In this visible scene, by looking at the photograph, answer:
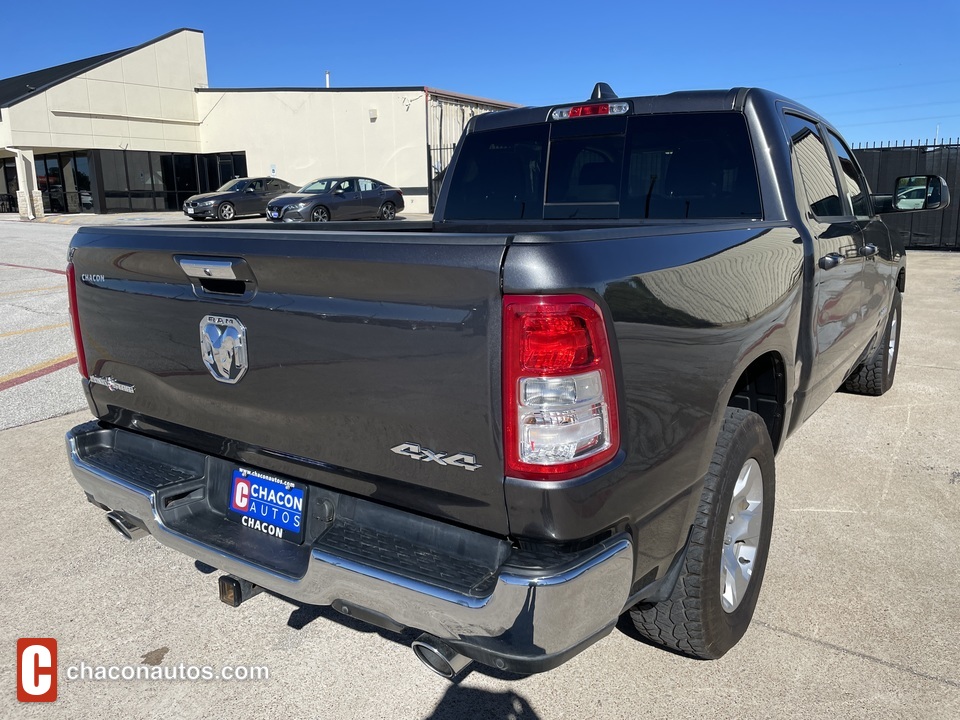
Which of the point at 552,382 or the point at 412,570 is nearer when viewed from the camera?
the point at 552,382

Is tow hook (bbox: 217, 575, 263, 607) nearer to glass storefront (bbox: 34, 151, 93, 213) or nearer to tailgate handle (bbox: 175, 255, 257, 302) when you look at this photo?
tailgate handle (bbox: 175, 255, 257, 302)

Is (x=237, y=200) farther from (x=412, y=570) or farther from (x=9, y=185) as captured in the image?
(x=412, y=570)

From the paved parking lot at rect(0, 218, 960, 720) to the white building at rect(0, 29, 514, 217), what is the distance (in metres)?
25.7

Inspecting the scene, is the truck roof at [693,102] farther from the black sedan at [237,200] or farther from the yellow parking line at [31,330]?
the black sedan at [237,200]

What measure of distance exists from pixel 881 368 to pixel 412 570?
16.4 feet

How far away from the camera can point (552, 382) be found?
1832 millimetres

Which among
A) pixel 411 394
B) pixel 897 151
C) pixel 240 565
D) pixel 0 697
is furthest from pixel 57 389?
pixel 897 151

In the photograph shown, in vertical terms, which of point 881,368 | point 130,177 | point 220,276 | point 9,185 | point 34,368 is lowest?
point 34,368

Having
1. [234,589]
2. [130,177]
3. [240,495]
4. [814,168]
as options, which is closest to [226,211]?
[130,177]

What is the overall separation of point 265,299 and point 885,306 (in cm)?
458

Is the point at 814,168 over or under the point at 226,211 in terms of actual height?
A: over

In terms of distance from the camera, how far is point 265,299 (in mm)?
2211

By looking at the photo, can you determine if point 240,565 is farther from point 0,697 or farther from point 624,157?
point 624,157
